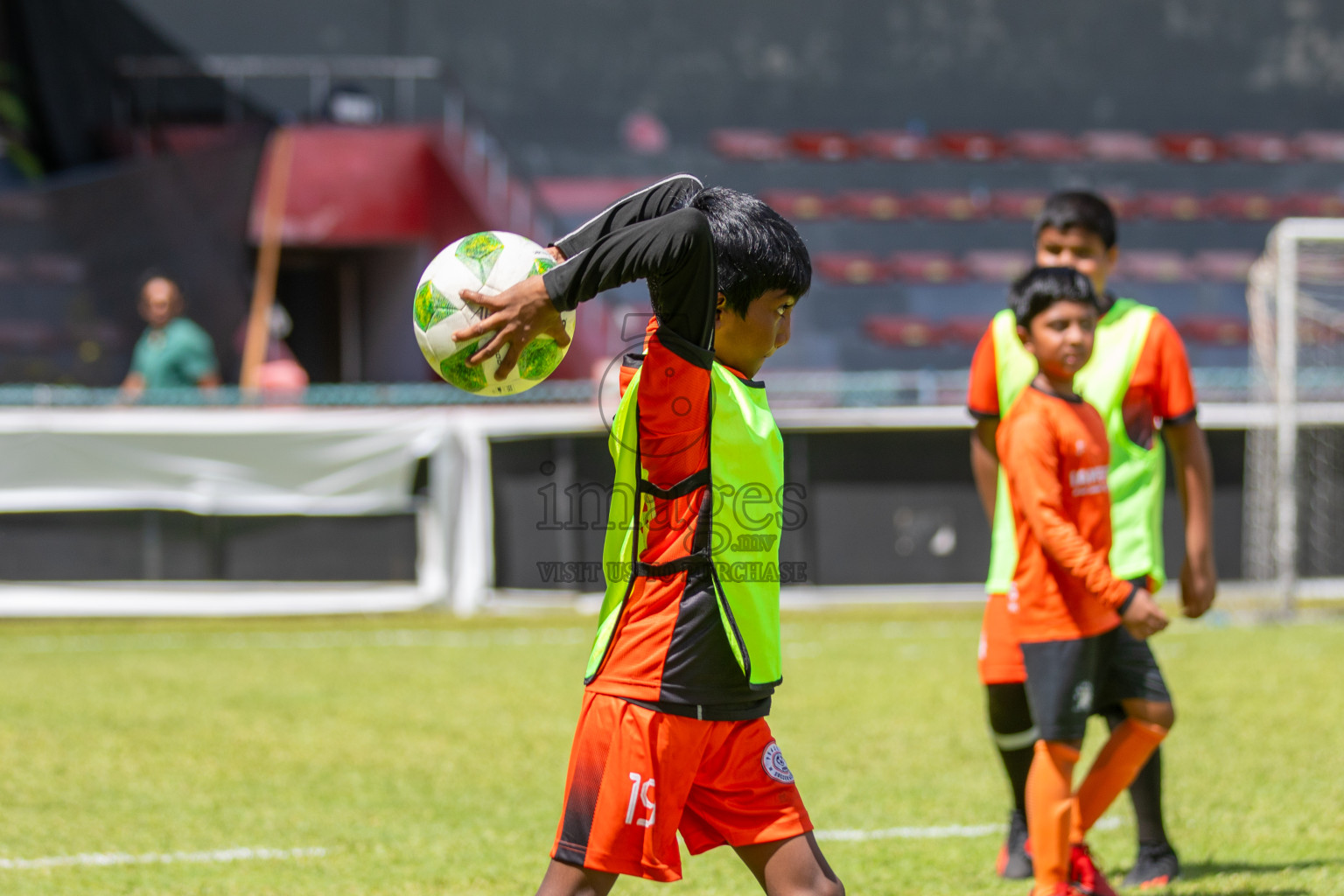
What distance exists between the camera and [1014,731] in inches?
157

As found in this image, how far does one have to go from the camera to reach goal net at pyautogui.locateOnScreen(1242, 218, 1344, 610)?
9469mm

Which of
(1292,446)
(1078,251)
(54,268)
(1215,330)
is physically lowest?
(1292,446)

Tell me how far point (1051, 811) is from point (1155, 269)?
1687 centimetres

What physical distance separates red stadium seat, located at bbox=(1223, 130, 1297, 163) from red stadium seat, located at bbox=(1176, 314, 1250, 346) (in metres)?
3.27

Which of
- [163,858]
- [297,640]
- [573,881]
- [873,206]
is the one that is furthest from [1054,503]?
[873,206]

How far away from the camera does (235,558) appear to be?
9.74 metres

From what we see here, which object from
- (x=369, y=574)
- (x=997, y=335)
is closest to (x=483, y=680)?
(x=369, y=574)

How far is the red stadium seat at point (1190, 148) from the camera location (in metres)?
20.4

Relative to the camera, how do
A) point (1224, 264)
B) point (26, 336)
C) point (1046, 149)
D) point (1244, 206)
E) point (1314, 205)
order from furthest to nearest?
1. point (1046, 149)
2. point (1244, 206)
3. point (1314, 205)
4. point (1224, 264)
5. point (26, 336)

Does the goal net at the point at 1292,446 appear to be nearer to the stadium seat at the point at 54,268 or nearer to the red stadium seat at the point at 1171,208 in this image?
the red stadium seat at the point at 1171,208

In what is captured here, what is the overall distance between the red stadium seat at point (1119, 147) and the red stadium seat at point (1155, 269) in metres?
1.71

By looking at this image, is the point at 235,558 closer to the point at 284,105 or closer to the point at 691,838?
the point at 691,838

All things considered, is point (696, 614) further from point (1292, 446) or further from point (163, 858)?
point (1292, 446)

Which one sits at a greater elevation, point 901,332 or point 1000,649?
point 901,332
